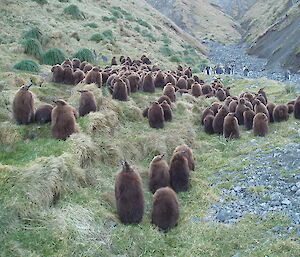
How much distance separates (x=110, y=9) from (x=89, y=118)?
30.2 meters

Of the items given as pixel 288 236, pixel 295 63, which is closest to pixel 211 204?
pixel 288 236

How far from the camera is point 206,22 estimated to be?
82188 millimetres

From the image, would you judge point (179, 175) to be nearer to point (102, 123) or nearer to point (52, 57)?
point (102, 123)

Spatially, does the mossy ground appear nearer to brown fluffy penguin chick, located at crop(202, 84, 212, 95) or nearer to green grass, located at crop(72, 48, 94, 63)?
brown fluffy penguin chick, located at crop(202, 84, 212, 95)

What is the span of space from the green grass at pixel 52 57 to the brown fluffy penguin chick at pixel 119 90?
6.23 meters

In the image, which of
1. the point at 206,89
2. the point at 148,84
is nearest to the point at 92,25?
the point at 206,89

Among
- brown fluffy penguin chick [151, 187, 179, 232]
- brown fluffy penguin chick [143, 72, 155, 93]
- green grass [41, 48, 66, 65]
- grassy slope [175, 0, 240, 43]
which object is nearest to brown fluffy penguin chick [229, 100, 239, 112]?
brown fluffy penguin chick [143, 72, 155, 93]

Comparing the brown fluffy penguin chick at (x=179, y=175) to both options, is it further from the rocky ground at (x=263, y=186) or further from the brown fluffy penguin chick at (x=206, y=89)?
the brown fluffy penguin chick at (x=206, y=89)

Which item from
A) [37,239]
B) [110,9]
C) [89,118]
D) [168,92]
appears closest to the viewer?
[37,239]

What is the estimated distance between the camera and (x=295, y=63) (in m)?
30.2

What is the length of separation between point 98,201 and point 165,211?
1.33 metres

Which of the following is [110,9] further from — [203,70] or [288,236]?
[288,236]

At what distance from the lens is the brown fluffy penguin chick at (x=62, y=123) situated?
914cm

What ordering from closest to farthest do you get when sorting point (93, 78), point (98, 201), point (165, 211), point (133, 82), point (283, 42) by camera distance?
point (165, 211) < point (98, 201) < point (93, 78) < point (133, 82) < point (283, 42)
